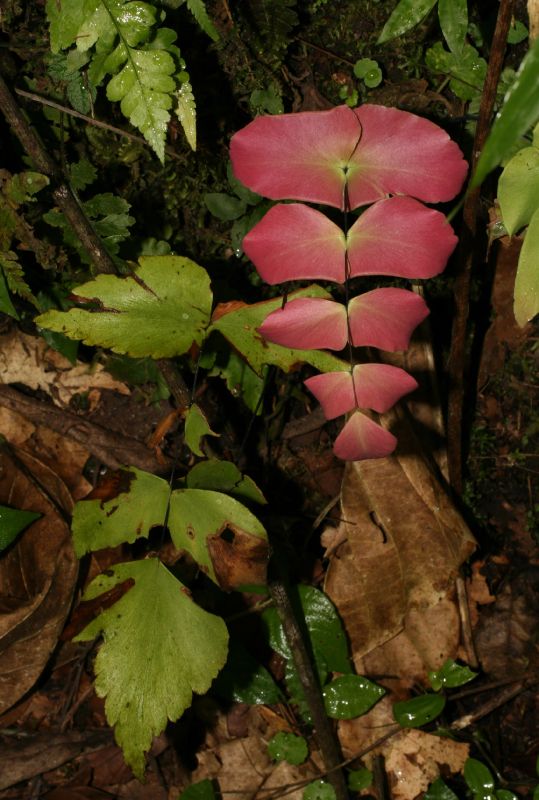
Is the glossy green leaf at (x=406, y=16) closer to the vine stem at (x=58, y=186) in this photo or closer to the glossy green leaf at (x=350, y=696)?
the vine stem at (x=58, y=186)

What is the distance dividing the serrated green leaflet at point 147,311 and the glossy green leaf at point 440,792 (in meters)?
1.43

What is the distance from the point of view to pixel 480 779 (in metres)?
1.91

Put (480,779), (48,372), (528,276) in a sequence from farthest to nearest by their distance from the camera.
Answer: (48,372)
(480,779)
(528,276)

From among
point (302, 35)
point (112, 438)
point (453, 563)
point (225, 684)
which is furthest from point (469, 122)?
point (225, 684)

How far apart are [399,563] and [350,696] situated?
412 millimetres

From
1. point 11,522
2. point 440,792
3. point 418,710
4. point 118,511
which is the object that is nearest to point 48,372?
point 11,522

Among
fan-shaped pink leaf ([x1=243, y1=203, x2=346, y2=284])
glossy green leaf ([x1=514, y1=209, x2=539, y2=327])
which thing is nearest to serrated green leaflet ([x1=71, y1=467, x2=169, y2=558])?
fan-shaped pink leaf ([x1=243, y1=203, x2=346, y2=284])

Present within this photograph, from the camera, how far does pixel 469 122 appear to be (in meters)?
1.70

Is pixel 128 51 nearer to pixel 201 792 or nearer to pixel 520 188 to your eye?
pixel 520 188

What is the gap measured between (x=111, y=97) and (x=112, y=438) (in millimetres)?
1128

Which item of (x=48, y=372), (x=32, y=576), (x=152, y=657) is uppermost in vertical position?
(x=152, y=657)

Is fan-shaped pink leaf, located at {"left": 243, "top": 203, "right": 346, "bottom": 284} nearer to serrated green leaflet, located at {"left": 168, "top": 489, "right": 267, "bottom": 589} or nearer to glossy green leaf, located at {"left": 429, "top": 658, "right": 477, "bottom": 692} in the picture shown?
serrated green leaflet, located at {"left": 168, "top": 489, "right": 267, "bottom": 589}

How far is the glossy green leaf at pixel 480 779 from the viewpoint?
75.2 inches

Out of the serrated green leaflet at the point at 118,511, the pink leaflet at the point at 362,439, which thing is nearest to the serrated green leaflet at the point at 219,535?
the serrated green leaflet at the point at 118,511
